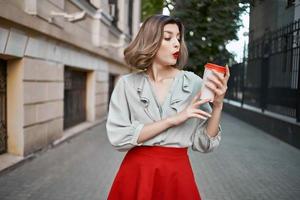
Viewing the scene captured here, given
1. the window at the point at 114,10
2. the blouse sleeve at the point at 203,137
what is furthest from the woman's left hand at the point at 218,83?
the window at the point at 114,10

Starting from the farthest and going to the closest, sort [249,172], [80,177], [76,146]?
[76,146] → [249,172] → [80,177]

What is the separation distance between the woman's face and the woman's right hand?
259 mm

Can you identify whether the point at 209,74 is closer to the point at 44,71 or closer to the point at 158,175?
the point at 158,175

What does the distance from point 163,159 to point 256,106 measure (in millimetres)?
10224

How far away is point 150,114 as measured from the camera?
2.02 meters

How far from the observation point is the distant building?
6.37 m

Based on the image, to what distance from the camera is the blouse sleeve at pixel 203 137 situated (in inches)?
81.2

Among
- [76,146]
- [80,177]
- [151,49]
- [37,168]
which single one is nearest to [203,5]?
[151,49]

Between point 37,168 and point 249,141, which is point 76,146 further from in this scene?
point 249,141

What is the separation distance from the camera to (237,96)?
15.1 m

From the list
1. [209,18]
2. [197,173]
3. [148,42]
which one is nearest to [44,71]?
[197,173]

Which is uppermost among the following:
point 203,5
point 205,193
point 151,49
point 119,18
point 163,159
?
point 119,18

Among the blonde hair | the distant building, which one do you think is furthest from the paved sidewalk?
the blonde hair

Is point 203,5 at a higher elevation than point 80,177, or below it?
higher
